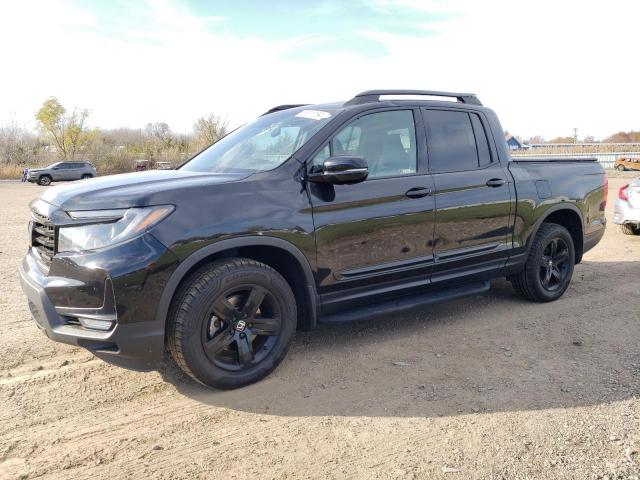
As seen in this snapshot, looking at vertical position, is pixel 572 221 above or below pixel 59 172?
below

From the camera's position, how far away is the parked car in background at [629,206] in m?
8.96

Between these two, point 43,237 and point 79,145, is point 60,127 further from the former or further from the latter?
point 43,237

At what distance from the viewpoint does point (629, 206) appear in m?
9.08

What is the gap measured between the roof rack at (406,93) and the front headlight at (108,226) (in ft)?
6.05

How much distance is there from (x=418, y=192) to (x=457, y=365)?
1.34 meters

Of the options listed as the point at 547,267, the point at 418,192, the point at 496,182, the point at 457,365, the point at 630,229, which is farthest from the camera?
the point at 630,229

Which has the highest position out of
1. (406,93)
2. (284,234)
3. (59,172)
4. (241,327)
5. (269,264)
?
(59,172)

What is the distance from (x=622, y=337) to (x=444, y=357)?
162 centimetres

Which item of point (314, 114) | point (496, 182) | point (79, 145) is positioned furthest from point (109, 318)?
point (79, 145)

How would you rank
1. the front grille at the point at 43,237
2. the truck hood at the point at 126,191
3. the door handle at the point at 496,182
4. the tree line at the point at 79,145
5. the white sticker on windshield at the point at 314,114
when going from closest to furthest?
the truck hood at the point at 126,191
the front grille at the point at 43,237
the white sticker on windshield at the point at 314,114
the door handle at the point at 496,182
the tree line at the point at 79,145

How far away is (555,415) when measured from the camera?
3.06m

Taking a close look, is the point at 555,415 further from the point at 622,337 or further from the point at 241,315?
the point at 241,315

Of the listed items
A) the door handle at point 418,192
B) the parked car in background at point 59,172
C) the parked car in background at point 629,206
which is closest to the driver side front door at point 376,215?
the door handle at point 418,192

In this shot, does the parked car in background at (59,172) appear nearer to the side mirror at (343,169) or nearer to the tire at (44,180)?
the tire at (44,180)
